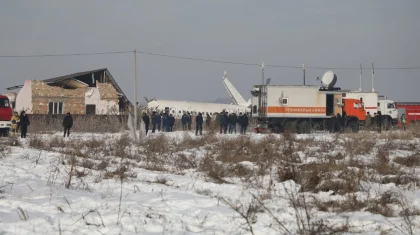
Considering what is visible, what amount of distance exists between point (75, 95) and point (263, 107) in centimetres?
2034

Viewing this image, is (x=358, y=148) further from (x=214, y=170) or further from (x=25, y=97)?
(x=25, y=97)

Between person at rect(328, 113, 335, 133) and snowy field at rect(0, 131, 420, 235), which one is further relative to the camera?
person at rect(328, 113, 335, 133)

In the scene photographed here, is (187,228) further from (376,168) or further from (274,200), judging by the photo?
(376,168)

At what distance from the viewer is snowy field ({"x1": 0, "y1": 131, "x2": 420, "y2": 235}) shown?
263 inches

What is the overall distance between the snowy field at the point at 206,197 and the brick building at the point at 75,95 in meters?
31.2

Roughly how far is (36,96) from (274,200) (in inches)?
1598

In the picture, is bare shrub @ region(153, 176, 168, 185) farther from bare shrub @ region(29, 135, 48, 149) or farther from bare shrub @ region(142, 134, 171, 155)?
bare shrub @ region(29, 135, 48, 149)

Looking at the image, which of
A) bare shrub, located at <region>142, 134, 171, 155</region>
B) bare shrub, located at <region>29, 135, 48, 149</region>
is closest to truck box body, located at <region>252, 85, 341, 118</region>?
bare shrub, located at <region>142, 134, 171, 155</region>

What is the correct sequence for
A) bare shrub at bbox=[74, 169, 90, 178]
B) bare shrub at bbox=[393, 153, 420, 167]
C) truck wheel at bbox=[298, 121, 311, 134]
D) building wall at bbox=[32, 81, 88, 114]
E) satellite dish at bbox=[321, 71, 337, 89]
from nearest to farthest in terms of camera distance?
1. bare shrub at bbox=[74, 169, 90, 178]
2. bare shrub at bbox=[393, 153, 420, 167]
3. truck wheel at bbox=[298, 121, 311, 134]
4. satellite dish at bbox=[321, 71, 337, 89]
5. building wall at bbox=[32, 81, 88, 114]

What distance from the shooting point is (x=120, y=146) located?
20.2m

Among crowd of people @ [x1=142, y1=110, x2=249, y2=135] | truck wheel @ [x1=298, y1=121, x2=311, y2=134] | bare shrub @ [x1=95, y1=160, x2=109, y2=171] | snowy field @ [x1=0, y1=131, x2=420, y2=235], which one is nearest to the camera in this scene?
snowy field @ [x1=0, y1=131, x2=420, y2=235]

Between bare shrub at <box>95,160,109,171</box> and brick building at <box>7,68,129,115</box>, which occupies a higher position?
brick building at <box>7,68,129,115</box>

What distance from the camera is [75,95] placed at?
48.1 metres

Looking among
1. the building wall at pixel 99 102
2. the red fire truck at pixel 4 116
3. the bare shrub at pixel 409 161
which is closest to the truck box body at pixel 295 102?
the red fire truck at pixel 4 116
